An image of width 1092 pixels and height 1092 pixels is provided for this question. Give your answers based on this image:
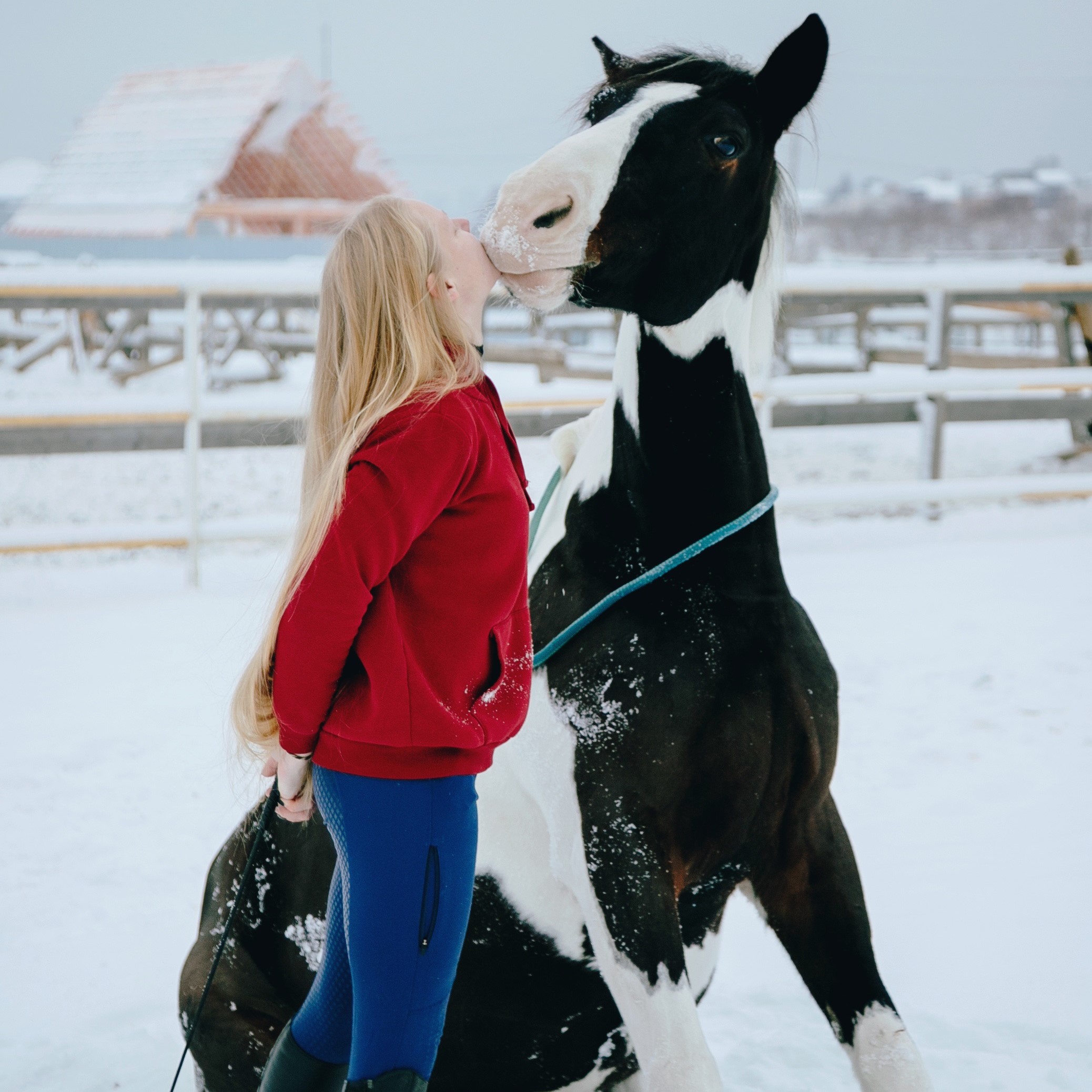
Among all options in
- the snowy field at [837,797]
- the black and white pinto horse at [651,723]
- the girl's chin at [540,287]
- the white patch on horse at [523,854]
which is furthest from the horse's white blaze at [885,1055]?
the girl's chin at [540,287]

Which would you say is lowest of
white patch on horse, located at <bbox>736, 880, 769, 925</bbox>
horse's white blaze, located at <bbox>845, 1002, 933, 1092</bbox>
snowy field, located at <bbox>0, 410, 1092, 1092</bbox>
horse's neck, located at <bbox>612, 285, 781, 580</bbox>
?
snowy field, located at <bbox>0, 410, 1092, 1092</bbox>

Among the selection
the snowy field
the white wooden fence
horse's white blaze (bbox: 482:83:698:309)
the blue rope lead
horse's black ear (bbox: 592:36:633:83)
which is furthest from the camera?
the white wooden fence

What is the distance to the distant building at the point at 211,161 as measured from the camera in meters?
14.3

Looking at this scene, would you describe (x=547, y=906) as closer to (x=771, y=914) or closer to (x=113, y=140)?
(x=771, y=914)

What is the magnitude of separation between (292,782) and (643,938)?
434mm

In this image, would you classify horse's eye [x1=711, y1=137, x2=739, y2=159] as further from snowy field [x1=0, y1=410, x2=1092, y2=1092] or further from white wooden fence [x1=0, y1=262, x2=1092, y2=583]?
white wooden fence [x1=0, y1=262, x2=1092, y2=583]

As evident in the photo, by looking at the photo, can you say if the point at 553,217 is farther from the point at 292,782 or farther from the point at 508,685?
the point at 292,782

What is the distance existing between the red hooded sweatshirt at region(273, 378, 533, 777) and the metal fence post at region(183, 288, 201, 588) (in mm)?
3439

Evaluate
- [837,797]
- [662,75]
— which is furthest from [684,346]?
[837,797]

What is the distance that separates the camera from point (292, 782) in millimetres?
1185

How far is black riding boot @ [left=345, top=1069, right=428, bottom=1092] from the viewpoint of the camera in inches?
44.5

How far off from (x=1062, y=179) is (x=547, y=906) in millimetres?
26596

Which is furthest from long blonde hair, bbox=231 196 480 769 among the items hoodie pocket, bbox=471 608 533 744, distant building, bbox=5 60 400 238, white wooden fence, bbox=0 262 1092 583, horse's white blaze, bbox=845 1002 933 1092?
distant building, bbox=5 60 400 238

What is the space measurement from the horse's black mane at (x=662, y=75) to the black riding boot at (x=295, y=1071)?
124 cm
